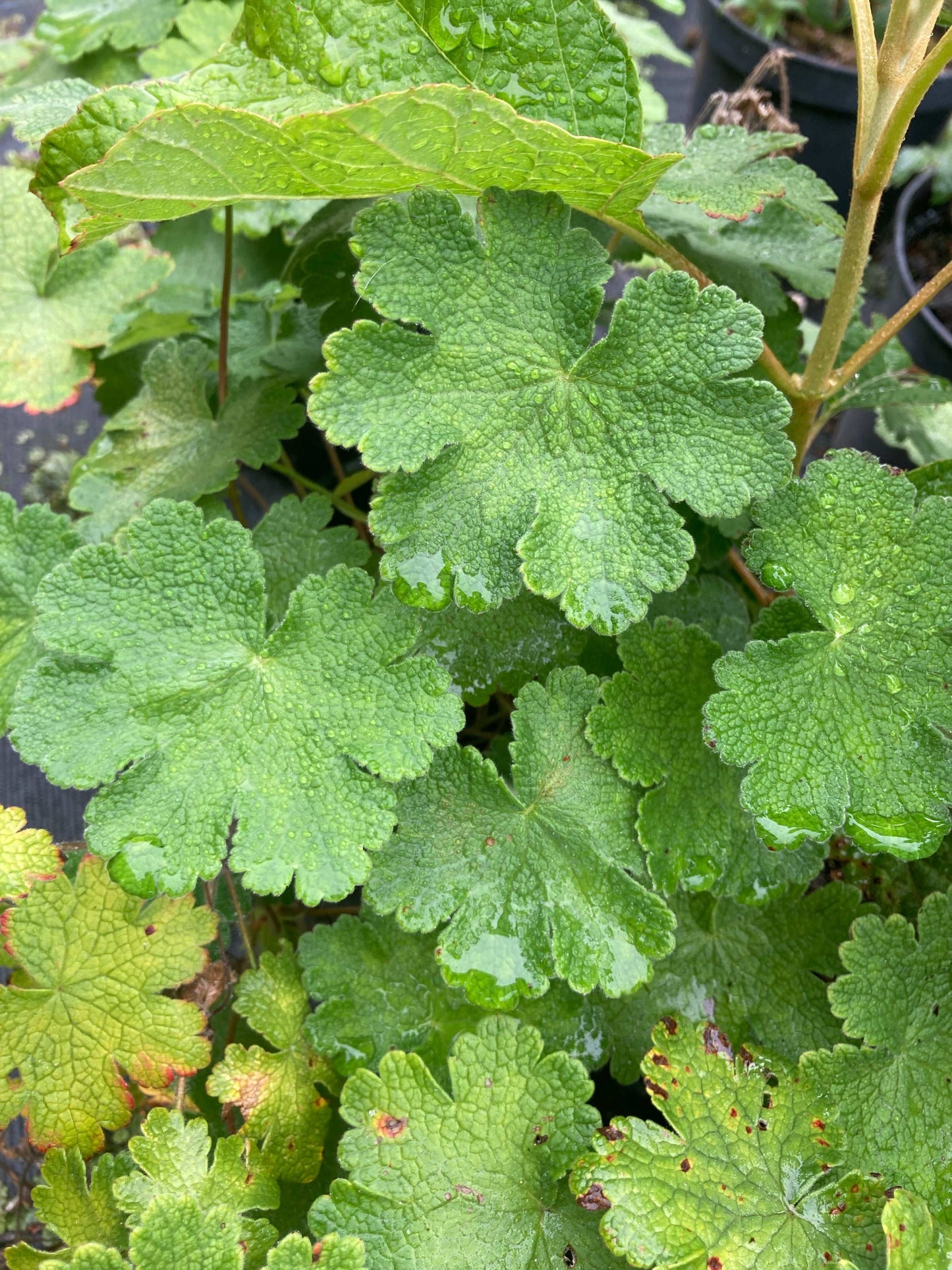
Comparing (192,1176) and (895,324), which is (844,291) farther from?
(192,1176)

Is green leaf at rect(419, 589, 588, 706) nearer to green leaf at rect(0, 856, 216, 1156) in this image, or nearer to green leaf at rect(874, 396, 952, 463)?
green leaf at rect(0, 856, 216, 1156)

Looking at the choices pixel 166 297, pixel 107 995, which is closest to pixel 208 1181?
pixel 107 995

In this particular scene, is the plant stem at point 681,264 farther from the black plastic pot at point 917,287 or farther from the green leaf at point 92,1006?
the black plastic pot at point 917,287

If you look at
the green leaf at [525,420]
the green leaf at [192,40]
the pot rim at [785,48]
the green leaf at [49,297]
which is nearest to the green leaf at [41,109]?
the green leaf at [525,420]

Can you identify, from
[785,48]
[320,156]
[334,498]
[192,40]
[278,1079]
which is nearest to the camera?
[320,156]

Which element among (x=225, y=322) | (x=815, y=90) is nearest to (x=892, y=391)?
(x=225, y=322)

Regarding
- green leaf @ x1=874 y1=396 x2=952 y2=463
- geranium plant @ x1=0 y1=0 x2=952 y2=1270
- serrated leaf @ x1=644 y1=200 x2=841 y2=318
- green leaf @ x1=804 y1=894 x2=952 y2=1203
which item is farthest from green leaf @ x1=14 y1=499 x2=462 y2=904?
green leaf @ x1=874 y1=396 x2=952 y2=463
